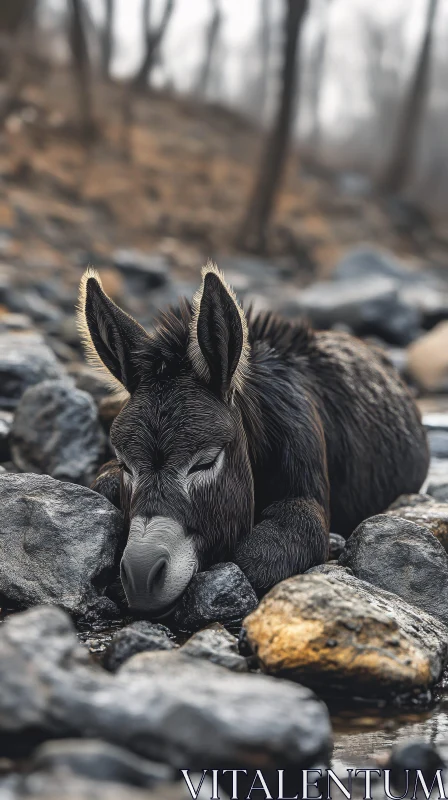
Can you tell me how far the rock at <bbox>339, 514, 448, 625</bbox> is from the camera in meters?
4.48

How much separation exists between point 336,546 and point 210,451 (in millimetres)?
1484

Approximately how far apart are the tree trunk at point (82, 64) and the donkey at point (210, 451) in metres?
17.0

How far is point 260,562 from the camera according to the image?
14.6 ft

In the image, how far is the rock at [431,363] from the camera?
1120 cm

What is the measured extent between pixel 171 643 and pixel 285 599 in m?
0.51

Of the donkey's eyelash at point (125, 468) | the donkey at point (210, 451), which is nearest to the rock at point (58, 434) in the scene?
the donkey at point (210, 451)

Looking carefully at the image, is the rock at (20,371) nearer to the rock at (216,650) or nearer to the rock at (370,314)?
the rock at (216,650)

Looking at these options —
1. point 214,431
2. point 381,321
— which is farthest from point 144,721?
point 381,321

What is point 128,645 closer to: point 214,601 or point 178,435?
point 214,601

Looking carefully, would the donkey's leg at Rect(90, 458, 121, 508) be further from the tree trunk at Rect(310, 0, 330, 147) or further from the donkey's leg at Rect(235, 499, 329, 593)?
the tree trunk at Rect(310, 0, 330, 147)

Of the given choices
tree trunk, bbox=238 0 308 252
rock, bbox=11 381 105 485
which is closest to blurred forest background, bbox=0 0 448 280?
tree trunk, bbox=238 0 308 252

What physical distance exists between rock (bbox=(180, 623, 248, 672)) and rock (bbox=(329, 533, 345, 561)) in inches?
67.6

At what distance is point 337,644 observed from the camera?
139 inches

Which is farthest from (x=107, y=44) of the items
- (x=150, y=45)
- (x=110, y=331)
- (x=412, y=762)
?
(x=412, y=762)
